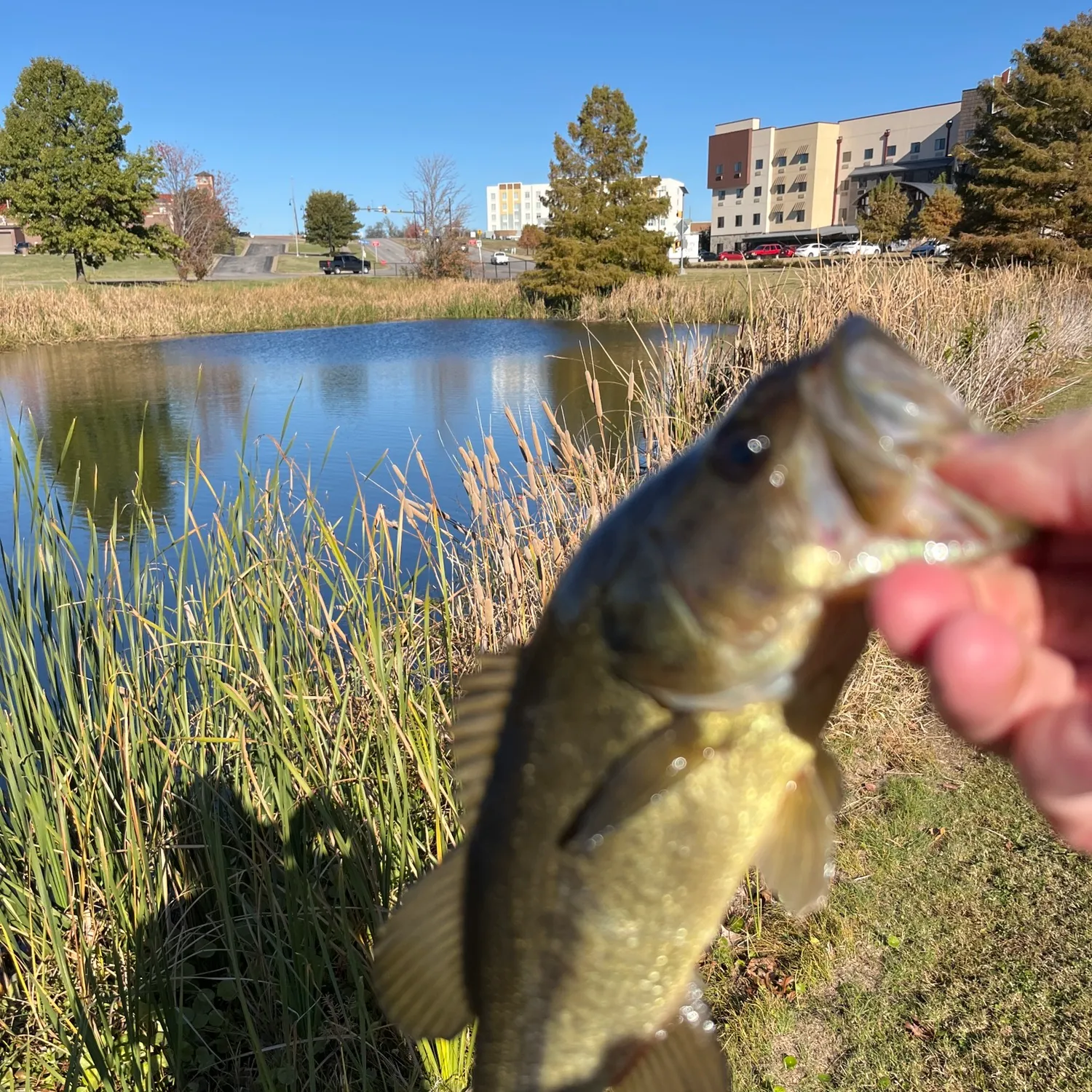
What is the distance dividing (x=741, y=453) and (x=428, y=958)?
0.99m

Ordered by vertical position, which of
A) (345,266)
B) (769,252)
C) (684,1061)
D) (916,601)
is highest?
(769,252)

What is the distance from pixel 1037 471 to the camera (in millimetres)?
1030

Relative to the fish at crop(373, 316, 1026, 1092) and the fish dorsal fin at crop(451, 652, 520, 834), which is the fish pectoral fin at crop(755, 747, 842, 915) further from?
the fish dorsal fin at crop(451, 652, 520, 834)

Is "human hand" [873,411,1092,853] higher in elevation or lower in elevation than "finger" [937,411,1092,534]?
lower

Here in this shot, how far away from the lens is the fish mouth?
96 centimetres

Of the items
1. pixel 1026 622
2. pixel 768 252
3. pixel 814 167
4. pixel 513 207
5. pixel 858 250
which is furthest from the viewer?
pixel 513 207

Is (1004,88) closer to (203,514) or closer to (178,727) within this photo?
(203,514)

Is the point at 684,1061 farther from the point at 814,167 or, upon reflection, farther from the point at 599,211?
the point at 814,167

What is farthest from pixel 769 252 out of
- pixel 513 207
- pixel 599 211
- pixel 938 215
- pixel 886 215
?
pixel 513 207

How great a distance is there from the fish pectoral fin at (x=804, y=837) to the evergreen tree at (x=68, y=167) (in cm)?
4320

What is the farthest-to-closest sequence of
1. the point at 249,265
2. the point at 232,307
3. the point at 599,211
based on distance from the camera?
the point at 249,265, the point at 599,211, the point at 232,307

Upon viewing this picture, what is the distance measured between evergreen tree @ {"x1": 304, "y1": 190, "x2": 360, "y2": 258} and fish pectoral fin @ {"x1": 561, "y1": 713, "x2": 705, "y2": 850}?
265ft

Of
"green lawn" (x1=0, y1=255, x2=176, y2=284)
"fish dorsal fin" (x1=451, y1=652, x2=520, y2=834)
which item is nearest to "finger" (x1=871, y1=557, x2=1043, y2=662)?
"fish dorsal fin" (x1=451, y1=652, x2=520, y2=834)

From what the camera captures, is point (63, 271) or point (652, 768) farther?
point (63, 271)
